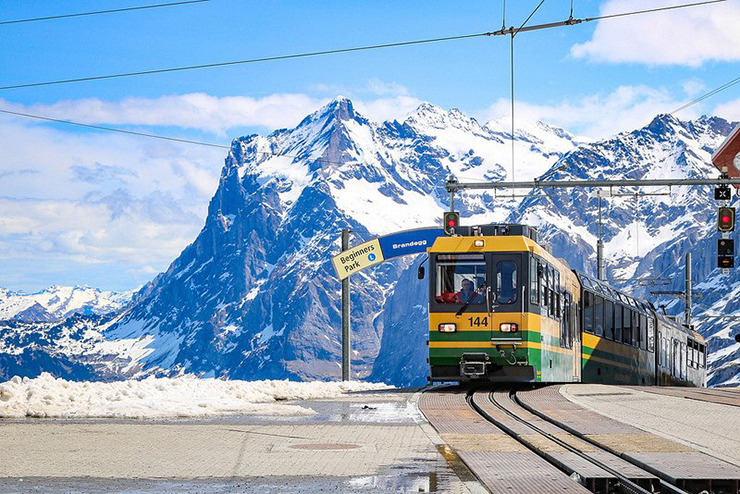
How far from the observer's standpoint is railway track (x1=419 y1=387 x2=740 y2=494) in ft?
29.8

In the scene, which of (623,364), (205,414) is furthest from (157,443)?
(623,364)

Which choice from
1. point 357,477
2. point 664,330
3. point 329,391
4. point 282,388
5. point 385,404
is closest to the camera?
point 357,477

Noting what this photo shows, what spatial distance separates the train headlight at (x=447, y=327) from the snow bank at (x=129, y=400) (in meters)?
5.94

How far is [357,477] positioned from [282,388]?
11998 mm

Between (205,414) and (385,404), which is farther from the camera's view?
(385,404)

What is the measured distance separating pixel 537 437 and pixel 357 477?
3.87 m

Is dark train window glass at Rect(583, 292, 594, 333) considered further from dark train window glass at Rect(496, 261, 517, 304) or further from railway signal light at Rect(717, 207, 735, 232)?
dark train window glass at Rect(496, 261, 517, 304)

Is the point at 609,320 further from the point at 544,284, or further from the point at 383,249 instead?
the point at 544,284

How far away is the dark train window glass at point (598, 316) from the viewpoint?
108ft

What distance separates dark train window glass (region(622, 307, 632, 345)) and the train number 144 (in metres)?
12.5

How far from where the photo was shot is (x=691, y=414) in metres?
16.8

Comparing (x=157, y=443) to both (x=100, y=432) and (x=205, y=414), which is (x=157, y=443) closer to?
(x=100, y=432)

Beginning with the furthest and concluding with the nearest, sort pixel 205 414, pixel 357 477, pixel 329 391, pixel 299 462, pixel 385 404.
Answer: pixel 329 391, pixel 385 404, pixel 205 414, pixel 299 462, pixel 357 477

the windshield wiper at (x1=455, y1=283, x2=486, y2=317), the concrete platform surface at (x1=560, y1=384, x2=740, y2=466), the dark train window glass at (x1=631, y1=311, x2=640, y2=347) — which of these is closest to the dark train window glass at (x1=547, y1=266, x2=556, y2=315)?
the windshield wiper at (x1=455, y1=283, x2=486, y2=317)
